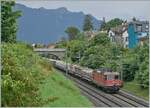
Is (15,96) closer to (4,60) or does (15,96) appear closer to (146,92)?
(4,60)

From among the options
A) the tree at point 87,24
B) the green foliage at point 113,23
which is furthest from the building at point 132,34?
the tree at point 87,24

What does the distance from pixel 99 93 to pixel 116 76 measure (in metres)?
2.75

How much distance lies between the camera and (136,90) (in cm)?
4794

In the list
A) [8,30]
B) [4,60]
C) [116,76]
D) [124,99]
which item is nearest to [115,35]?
[116,76]

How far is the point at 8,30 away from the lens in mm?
26562

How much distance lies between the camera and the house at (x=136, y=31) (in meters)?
78.1

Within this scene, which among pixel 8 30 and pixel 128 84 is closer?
pixel 8 30

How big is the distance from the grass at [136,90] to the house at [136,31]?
25042 millimetres

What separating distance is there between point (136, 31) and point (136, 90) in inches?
1270

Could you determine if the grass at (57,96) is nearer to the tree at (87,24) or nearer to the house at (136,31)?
the house at (136,31)

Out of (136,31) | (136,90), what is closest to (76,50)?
(136,31)

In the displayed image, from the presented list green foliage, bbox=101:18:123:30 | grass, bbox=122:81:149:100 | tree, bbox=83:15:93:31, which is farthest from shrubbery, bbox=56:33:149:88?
tree, bbox=83:15:93:31

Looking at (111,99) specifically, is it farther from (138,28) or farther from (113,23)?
(113,23)

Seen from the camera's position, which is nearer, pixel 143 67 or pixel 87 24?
pixel 143 67
